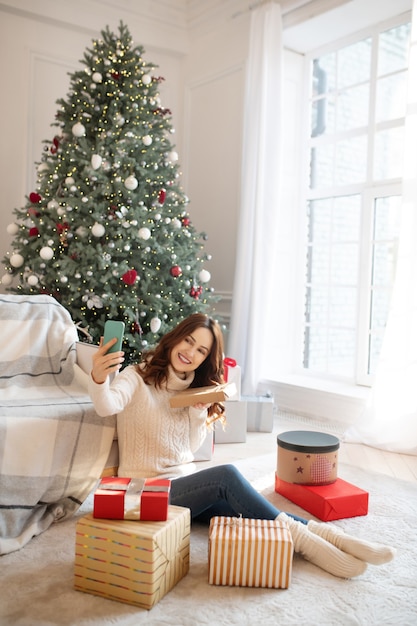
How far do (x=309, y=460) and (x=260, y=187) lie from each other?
2456 mm

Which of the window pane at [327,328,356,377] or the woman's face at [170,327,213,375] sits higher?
the woman's face at [170,327,213,375]

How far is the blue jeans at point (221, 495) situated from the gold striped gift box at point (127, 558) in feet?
0.96

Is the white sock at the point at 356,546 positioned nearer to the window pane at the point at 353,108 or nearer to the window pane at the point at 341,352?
the window pane at the point at 341,352

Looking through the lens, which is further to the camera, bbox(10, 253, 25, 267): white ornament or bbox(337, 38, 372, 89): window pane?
bbox(337, 38, 372, 89): window pane

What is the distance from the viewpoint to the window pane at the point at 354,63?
432 cm

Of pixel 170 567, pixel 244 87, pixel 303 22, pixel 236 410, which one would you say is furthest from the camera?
pixel 244 87

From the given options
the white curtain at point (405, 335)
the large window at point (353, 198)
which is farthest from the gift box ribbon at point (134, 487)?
the large window at point (353, 198)

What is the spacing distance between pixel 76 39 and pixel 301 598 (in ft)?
14.9

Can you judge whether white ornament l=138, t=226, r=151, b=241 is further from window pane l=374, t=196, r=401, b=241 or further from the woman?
window pane l=374, t=196, r=401, b=241

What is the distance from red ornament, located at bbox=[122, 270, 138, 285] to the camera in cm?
352

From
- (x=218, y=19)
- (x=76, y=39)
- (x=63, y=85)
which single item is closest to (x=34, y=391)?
(x=63, y=85)

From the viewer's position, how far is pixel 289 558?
178cm

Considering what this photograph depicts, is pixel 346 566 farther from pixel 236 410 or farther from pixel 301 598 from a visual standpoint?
pixel 236 410

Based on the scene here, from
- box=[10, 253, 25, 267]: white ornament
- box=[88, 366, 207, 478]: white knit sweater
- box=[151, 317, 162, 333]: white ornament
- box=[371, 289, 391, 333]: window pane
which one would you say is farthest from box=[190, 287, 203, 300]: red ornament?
box=[88, 366, 207, 478]: white knit sweater
